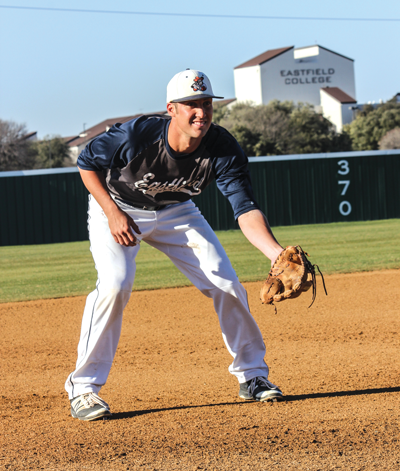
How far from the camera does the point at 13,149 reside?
58969 millimetres

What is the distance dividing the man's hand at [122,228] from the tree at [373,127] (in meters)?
59.6

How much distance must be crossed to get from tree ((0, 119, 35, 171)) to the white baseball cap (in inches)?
2264

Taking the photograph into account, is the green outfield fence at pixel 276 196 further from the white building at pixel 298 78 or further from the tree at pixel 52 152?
the white building at pixel 298 78

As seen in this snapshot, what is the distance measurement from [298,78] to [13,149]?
40317 mm

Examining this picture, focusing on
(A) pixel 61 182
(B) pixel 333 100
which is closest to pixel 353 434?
(A) pixel 61 182

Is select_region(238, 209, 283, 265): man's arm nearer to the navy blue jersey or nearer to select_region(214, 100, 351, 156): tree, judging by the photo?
the navy blue jersey

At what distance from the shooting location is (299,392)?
382 centimetres

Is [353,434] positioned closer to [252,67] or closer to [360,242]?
[360,242]

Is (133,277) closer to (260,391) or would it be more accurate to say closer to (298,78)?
(260,391)

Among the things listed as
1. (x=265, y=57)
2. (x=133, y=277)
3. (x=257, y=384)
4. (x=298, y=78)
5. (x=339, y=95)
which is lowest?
(x=257, y=384)

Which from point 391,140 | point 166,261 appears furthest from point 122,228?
point 391,140

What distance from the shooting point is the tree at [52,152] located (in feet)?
226

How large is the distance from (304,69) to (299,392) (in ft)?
269

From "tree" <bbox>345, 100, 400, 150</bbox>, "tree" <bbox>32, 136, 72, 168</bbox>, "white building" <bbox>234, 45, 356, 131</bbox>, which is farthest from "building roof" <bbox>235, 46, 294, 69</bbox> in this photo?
"tree" <bbox>32, 136, 72, 168</bbox>
